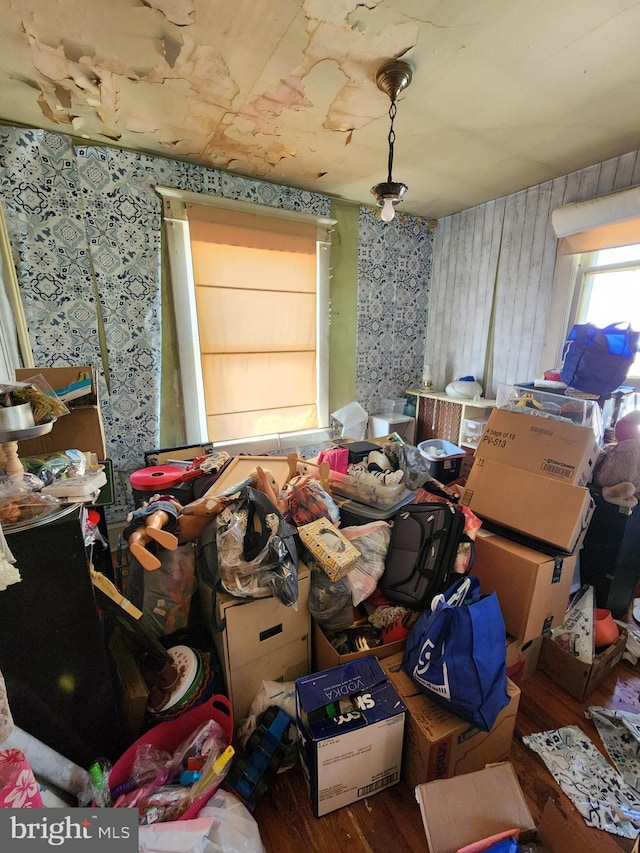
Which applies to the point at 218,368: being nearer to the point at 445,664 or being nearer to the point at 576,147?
the point at 445,664

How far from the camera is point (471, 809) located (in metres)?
0.94

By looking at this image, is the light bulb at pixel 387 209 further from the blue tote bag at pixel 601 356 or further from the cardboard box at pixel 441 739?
the cardboard box at pixel 441 739

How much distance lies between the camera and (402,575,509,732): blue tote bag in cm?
109

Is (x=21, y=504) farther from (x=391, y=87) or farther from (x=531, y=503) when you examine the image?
(x=391, y=87)

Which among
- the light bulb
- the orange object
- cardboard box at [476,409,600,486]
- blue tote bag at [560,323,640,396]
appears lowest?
the orange object

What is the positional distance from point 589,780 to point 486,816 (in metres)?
0.55

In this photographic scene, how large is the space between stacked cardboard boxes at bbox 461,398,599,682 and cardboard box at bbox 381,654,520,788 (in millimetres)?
335

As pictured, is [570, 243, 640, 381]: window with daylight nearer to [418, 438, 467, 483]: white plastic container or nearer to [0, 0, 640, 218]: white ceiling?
[0, 0, 640, 218]: white ceiling

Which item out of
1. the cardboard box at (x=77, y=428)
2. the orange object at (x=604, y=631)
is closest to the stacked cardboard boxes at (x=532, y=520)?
the orange object at (x=604, y=631)

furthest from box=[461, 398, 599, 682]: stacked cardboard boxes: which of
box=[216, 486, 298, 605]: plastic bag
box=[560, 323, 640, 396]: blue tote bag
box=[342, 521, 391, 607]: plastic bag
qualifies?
box=[216, 486, 298, 605]: plastic bag

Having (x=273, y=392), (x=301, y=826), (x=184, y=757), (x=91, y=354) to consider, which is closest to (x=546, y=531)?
(x=301, y=826)

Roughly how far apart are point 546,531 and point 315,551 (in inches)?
40.7

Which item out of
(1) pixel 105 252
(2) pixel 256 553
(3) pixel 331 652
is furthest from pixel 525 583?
(1) pixel 105 252

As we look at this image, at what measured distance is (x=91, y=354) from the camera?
2.39 m
